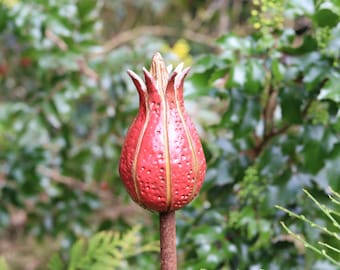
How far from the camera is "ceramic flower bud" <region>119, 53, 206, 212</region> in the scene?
0.57 m

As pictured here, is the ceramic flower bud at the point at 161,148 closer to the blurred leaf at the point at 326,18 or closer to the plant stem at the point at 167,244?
the plant stem at the point at 167,244

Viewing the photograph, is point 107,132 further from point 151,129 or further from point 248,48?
point 151,129

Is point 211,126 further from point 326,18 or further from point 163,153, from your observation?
point 163,153

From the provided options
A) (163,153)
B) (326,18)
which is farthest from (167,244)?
(326,18)

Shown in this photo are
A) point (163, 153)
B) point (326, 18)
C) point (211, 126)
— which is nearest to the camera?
point (163, 153)

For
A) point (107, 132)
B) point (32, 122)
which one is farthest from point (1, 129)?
point (107, 132)

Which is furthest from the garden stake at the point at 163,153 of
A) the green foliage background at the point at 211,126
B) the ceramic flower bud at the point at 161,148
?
the green foliage background at the point at 211,126

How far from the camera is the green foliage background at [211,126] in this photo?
0.92m

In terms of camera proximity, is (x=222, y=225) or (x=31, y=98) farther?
(x=31, y=98)

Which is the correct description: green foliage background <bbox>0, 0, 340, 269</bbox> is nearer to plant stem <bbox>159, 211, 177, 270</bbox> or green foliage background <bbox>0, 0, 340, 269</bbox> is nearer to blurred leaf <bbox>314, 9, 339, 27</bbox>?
blurred leaf <bbox>314, 9, 339, 27</bbox>

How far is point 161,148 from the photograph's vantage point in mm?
572

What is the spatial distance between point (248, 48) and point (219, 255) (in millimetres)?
360

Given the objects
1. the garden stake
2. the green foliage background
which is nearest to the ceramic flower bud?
the garden stake

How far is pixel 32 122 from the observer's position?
4.98 ft
